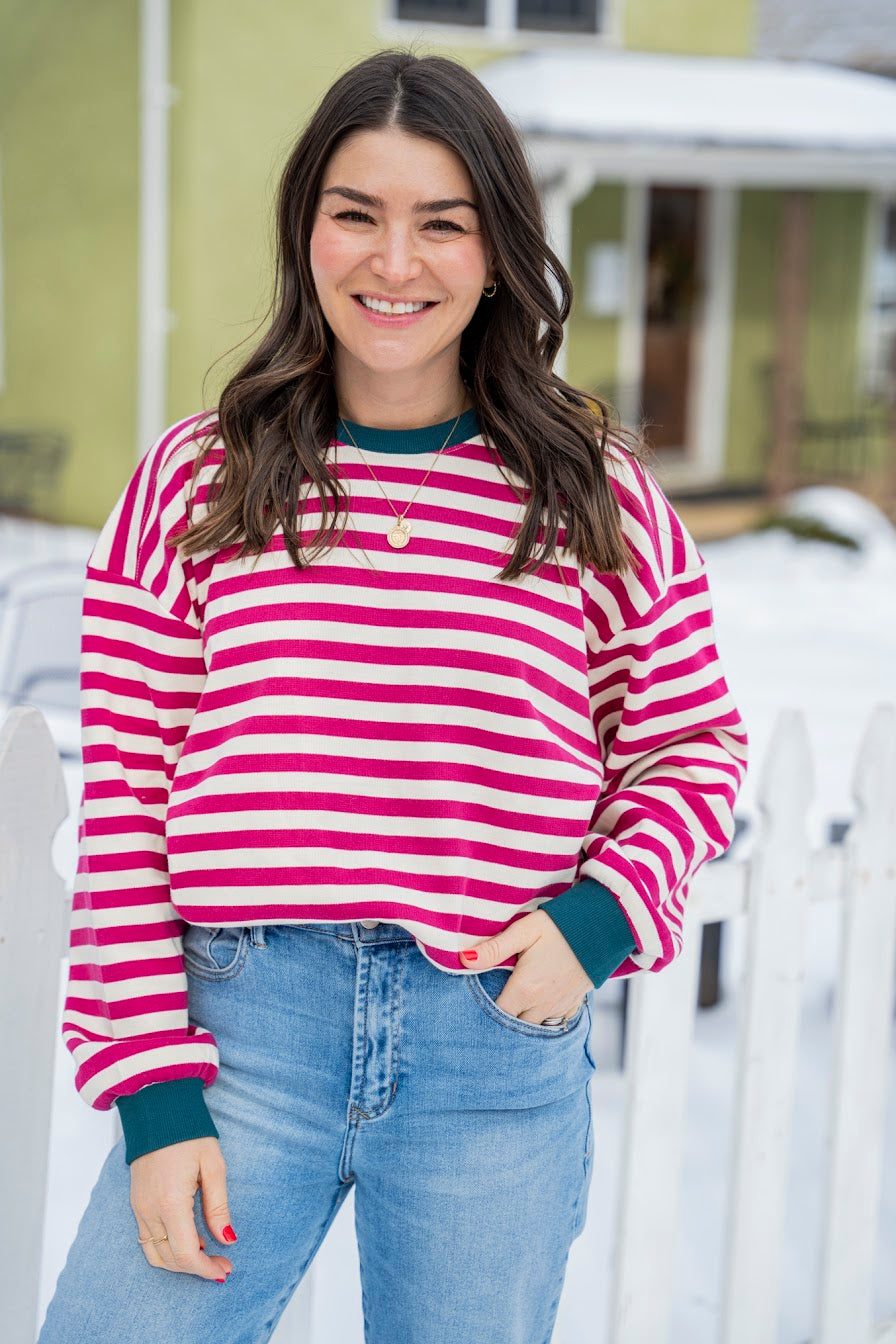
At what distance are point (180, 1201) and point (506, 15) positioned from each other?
11543 mm

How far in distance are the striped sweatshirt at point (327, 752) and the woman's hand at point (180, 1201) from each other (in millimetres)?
19

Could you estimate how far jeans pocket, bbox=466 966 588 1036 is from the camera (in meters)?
1.50

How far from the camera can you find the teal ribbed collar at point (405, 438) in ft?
5.14

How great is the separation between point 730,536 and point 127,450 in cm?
464

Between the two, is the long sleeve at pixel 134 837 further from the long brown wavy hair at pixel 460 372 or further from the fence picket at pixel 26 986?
the fence picket at pixel 26 986

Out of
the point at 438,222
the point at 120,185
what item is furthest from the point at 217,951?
the point at 120,185

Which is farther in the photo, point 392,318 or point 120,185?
point 120,185

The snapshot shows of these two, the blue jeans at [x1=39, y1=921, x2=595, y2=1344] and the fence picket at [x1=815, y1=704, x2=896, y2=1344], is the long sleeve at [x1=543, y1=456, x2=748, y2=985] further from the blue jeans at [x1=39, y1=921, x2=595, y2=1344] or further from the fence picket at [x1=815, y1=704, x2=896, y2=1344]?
the fence picket at [x1=815, y1=704, x2=896, y2=1344]

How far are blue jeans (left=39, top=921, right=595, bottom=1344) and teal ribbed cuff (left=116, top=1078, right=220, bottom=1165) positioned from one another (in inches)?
1.8

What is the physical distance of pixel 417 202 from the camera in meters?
1.50

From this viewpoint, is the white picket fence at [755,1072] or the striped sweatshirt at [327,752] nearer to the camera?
the striped sweatshirt at [327,752]

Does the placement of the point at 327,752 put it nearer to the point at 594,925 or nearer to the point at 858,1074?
the point at 594,925

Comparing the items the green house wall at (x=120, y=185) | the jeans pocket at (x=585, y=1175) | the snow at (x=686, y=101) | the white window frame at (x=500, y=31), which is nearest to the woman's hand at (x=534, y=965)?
the jeans pocket at (x=585, y=1175)

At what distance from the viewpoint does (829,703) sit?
24.1 ft
